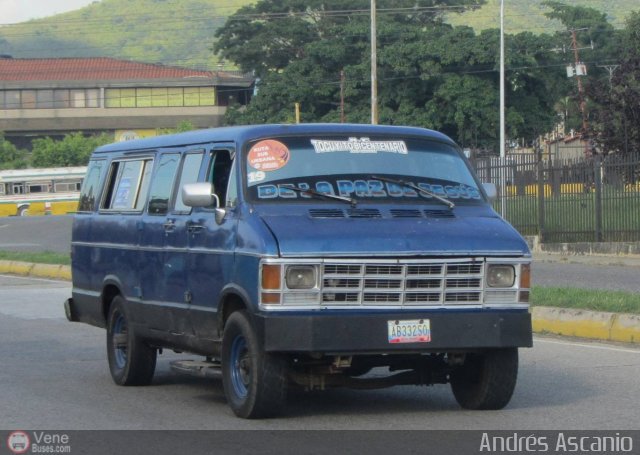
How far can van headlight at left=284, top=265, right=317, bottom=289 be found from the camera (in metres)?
8.20

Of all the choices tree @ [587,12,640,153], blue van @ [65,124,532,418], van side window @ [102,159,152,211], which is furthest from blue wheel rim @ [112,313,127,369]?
tree @ [587,12,640,153]

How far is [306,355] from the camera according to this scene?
8477 mm

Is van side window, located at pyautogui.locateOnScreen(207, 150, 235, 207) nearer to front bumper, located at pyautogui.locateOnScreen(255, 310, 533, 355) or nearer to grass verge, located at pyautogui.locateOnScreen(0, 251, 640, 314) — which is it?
front bumper, located at pyautogui.locateOnScreen(255, 310, 533, 355)

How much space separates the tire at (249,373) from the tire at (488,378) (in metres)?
1.45

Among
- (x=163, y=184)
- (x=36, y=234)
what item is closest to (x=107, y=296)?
(x=163, y=184)

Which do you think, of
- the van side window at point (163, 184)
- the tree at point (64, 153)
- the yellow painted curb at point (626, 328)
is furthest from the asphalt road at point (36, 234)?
the tree at point (64, 153)

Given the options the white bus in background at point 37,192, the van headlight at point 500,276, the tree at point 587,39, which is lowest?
the white bus in background at point 37,192

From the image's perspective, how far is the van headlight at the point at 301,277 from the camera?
8.20m

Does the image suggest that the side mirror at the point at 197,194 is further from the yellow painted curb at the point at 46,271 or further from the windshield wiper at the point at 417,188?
the yellow painted curb at the point at 46,271

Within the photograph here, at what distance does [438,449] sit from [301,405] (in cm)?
198

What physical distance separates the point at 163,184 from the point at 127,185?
2.67 feet

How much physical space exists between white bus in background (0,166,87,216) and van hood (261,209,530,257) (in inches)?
2467

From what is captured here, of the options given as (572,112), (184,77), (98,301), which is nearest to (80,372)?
(98,301)

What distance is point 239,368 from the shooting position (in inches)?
345
